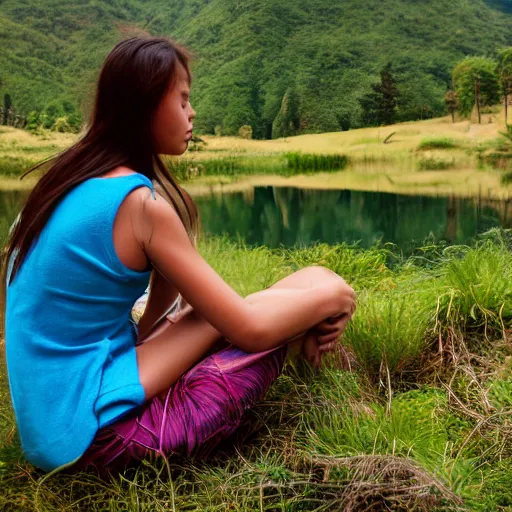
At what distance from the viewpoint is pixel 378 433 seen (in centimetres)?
149

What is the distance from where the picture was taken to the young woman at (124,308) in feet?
3.95

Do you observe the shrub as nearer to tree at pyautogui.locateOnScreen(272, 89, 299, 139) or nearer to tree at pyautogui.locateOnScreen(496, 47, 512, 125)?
tree at pyautogui.locateOnScreen(496, 47, 512, 125)

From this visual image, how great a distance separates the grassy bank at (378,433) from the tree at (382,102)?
14.1ft

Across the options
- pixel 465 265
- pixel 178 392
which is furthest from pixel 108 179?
pixel 465 265

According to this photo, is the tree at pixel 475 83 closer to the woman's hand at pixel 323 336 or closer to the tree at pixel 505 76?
the tree at pixel 505 76

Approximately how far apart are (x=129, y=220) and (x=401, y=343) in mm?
1079

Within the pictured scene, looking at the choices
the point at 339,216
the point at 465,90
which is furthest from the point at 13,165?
the point at 465,90

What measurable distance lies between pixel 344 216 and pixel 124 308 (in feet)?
14.8

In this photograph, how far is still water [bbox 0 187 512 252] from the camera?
5141mm

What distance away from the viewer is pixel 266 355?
1.38 metres

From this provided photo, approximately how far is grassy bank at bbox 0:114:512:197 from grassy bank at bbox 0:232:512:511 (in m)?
3.96

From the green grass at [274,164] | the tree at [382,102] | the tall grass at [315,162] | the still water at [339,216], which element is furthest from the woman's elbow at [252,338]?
the tree at [382,102]

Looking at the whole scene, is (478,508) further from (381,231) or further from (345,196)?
(345,196)

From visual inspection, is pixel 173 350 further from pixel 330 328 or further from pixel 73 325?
pixel 330 328
